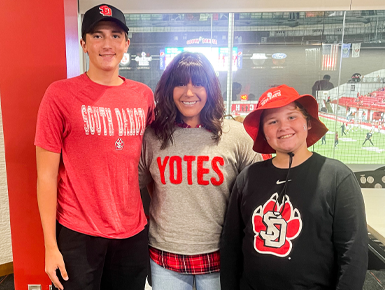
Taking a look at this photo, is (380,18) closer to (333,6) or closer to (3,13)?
(333,6)

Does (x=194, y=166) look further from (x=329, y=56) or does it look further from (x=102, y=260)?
(x=329, y=56)

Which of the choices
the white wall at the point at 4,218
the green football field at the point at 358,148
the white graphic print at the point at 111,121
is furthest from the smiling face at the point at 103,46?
the green football field at the point at 358,148

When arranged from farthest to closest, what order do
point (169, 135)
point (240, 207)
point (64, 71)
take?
point (64, 71), point (169, 135), point (240, 207)

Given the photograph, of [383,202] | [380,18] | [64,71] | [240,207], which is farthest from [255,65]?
[240,207]

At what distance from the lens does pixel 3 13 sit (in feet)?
4.94

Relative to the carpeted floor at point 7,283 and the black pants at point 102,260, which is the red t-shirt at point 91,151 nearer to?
the black pants at point 102,260

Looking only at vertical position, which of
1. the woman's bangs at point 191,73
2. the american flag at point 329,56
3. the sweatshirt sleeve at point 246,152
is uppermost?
the american flag at point 329,56

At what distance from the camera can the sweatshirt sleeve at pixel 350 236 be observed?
942 millimetres

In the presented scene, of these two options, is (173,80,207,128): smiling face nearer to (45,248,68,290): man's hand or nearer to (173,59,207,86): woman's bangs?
(173,59,207,86): woman's bangs

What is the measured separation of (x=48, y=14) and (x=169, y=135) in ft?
3.17

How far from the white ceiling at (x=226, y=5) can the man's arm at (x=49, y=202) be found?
5.75 ft

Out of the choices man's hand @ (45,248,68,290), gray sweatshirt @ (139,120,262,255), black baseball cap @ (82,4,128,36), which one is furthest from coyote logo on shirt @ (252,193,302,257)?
black baseball cap @ (82,4,128,36)

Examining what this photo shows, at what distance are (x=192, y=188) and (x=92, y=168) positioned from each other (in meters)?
0.42

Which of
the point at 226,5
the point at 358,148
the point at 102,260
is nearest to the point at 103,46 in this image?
the point at 102,260
